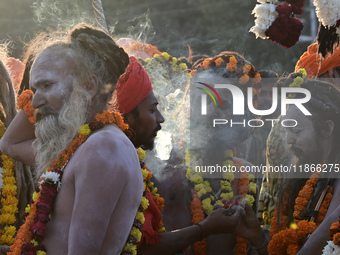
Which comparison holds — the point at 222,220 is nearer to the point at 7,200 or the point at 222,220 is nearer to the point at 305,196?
the point at 305,196

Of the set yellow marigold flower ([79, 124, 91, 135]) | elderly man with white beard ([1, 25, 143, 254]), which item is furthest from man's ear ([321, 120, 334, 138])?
yellow marigold flower ([79, 124, 91, 135])

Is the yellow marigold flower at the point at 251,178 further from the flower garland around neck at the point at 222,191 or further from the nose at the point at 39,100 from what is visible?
the nose at the point at 39,100

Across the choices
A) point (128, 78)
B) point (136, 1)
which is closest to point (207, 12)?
point (136, 1)

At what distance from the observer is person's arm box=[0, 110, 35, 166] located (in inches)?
144

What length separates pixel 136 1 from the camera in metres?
10.1

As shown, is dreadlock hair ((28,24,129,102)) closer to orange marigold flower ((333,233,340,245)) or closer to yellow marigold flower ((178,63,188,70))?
orange marigold flower ((333,233,340,245))

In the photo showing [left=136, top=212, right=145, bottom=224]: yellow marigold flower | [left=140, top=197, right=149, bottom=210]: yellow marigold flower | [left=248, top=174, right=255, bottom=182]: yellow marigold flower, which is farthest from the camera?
[left=248, top=174, right=255, bottom=182]: yellow marigold flower

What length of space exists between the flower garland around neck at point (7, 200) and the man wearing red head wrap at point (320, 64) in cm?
239

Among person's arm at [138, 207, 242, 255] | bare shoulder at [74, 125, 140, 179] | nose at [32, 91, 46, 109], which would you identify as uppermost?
nose at [32, 91, 46, 109]

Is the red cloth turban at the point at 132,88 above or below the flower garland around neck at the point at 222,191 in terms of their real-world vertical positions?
above

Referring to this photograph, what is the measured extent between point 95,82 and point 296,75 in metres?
1.98

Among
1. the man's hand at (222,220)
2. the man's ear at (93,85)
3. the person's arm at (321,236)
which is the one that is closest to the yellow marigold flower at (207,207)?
the man's hand at (222,220)

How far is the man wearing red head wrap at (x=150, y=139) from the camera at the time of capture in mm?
3525

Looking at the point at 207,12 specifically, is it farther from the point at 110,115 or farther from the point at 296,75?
the point at 110,115
